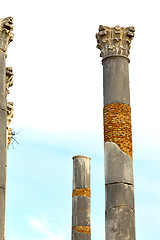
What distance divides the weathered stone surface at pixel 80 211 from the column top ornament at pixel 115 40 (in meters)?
9.47

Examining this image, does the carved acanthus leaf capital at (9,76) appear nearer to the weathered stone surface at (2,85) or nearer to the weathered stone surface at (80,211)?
the weathered stone surface at (2,85)

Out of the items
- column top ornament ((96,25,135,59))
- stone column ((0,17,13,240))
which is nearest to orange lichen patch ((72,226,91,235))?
column top ornament ((96,25,135,59))

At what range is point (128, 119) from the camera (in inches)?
536

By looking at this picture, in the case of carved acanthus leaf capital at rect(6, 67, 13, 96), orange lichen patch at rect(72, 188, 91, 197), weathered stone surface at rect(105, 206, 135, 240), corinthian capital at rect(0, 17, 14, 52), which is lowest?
weathered stone surface at rect(105, 206, 135, 240)

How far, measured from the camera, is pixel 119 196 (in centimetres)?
1284

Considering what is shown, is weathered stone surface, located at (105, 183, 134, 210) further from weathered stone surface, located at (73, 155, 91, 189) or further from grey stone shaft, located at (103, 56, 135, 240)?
weathered stone surface, located at (73, 155, 91, 189)

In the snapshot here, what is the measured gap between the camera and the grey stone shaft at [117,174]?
12523mm

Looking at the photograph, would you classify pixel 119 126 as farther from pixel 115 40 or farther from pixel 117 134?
pixel 115 40

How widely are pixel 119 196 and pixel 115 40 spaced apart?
4.23 m

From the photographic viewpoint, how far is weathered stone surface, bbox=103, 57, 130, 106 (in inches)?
541

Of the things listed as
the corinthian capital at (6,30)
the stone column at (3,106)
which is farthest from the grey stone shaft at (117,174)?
the corinthian capital at (6,30)

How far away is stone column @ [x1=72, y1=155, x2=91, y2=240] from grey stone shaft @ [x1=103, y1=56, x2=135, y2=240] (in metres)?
9.02

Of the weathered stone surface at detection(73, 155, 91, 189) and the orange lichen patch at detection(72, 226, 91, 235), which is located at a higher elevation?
the weathered stone surface at detection(73, 155, 91, 189)

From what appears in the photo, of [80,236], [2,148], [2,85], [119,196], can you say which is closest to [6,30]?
[2,85]
